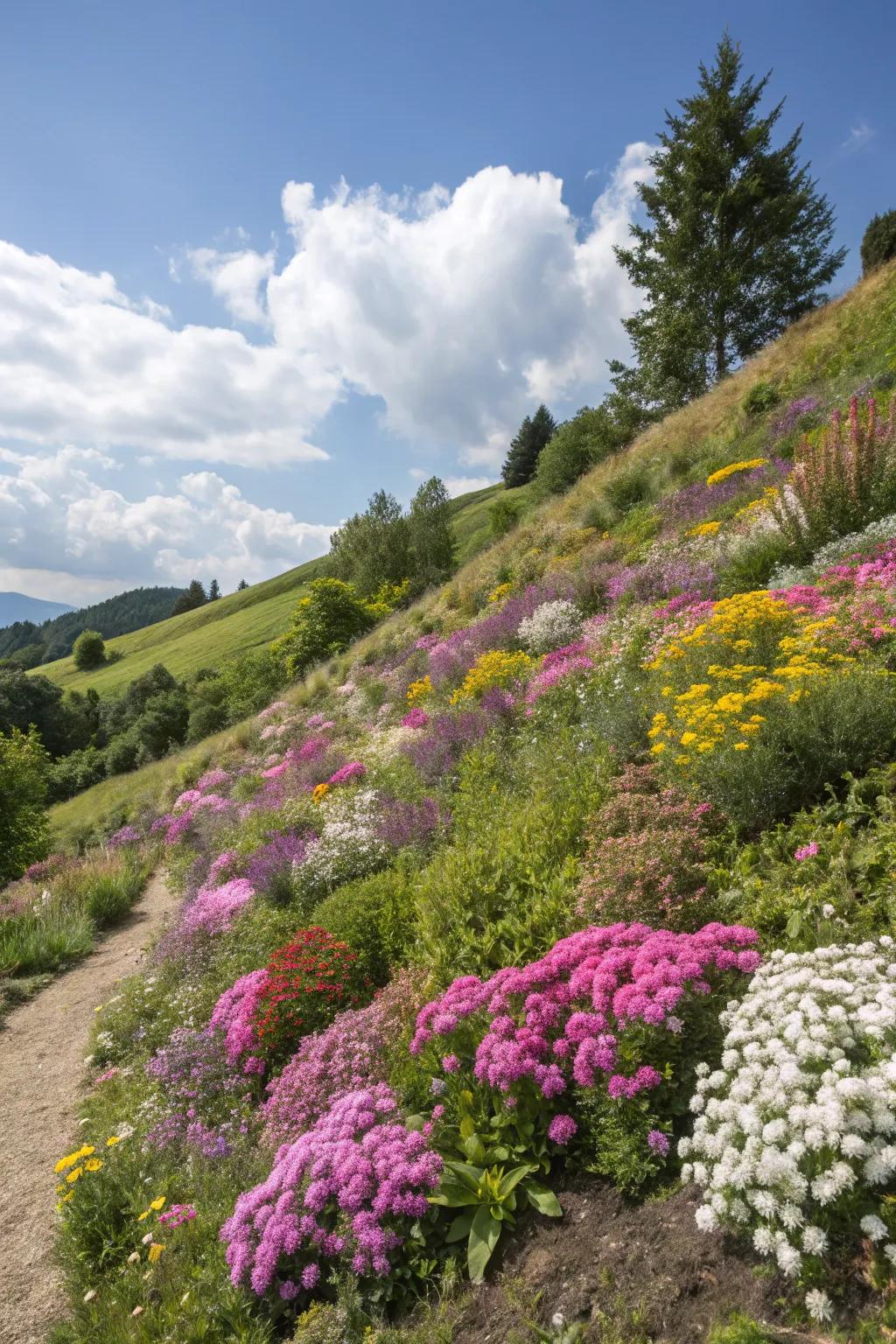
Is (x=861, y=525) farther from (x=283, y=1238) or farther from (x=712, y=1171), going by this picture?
(x=283, y=1238)

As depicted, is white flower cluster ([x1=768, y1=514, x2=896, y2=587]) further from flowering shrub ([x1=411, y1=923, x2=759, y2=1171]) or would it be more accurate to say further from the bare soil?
the bare soil

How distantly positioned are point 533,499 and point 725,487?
17.9 meters

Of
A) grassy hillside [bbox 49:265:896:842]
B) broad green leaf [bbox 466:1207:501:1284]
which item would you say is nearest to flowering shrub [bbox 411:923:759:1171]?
broad green leaf [bbox 466:1207:501:1284]

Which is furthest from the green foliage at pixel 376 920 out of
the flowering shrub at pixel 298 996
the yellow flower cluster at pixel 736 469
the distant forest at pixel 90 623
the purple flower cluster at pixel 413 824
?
the distant forest at pixel 90 623

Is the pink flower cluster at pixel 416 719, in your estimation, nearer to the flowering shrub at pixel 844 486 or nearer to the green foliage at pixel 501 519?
the flowering shrub at pixel 844 486

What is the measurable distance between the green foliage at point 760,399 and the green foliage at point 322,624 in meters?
14.9

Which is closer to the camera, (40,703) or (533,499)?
(533,499)

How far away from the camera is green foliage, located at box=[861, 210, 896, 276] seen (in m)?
22.9

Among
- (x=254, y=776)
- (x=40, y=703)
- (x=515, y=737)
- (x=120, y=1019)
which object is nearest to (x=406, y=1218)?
(x=120, y=1019)

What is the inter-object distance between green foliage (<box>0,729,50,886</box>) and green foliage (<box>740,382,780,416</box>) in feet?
67.7

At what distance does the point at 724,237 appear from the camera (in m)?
24.1

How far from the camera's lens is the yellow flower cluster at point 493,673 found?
418 inches

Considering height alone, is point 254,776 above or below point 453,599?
below

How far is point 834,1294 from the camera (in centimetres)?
209
